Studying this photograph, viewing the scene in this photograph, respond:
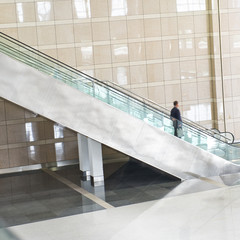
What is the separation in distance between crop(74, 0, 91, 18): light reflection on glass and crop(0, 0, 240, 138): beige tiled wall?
1.6 inches

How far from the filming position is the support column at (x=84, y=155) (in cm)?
2059

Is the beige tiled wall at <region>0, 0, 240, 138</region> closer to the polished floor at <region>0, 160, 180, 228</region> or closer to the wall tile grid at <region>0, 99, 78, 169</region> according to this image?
the wall tile grid at <region>0, 99, 78, 169</region>

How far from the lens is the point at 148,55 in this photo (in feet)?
79.9

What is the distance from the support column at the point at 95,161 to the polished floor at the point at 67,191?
0.28 m

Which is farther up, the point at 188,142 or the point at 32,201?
the point at 188,142

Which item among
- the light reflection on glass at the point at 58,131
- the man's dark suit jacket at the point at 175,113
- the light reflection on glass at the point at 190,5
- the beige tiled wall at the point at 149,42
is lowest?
the light reflection on glass at the point at 58,131

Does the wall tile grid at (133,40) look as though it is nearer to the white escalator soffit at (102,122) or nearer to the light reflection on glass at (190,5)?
the light reflection on glass at (190,5)

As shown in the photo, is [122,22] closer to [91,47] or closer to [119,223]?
[91,47]

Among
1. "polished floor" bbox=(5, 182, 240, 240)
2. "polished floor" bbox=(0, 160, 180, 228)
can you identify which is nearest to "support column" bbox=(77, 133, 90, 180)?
"polished floor" bbox=(0, 160, 180, 228)

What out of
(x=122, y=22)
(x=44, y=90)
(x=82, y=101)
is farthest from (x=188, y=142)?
(x=122, y=22)

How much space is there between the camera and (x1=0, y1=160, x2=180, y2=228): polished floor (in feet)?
53.2

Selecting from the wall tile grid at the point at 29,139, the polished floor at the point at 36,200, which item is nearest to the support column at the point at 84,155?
the polished floor at the point at 36,200

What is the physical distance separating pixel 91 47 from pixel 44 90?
6.28 m

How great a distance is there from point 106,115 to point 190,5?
8.71 m
